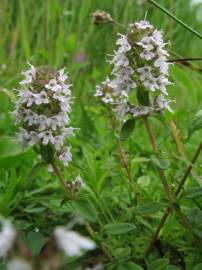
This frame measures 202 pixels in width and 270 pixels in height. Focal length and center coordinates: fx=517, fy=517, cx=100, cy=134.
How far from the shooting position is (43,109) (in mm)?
1048

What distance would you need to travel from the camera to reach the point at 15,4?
394 cm

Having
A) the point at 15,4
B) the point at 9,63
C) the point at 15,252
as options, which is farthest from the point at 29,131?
the point at 15,4

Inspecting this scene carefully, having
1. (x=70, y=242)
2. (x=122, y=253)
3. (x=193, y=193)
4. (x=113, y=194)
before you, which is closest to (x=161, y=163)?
(x=193, y=193)

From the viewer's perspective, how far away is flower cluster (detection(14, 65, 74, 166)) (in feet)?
3.36

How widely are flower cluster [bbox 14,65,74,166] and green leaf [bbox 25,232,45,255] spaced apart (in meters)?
0.18

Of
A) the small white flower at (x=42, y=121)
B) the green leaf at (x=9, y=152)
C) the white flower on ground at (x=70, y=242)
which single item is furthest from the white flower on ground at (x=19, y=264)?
the green leaf at (x=9, y=152)

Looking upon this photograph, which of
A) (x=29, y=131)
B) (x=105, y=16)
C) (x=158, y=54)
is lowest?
(x=29, y=131)

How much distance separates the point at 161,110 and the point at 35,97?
286mm

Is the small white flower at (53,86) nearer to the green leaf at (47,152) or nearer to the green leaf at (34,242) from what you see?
the green leaf at (47,152)

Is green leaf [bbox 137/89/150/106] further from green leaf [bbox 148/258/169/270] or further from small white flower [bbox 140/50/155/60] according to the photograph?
green leaf [bbox 148/258/169/270]

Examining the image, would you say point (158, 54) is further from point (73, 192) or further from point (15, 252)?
point (15, 252)

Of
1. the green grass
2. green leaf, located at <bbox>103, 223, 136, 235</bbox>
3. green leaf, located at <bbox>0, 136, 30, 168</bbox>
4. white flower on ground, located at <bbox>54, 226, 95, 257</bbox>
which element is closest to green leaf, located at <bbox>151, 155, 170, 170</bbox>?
the green grass

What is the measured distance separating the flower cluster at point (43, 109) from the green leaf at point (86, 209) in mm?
117

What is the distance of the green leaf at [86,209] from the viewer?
0.99 m
